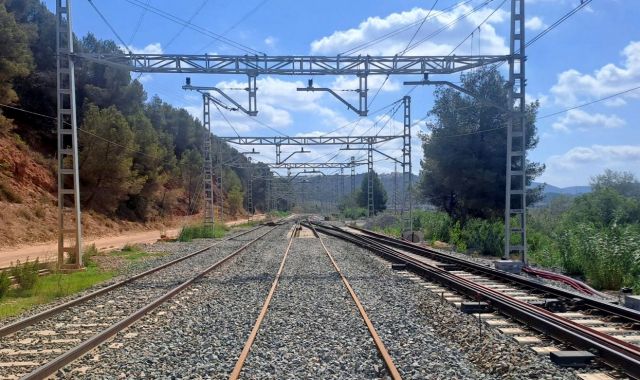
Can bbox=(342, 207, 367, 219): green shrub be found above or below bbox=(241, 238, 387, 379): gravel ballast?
below

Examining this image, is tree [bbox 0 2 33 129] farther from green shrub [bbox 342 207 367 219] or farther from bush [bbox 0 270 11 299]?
green shrub [bbox 342 207 367 219]

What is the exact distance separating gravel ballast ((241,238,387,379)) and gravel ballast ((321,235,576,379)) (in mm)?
398

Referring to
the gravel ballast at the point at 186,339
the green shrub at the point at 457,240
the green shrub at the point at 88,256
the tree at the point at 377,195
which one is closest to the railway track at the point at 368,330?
the gravel ballast at the point at 186,339

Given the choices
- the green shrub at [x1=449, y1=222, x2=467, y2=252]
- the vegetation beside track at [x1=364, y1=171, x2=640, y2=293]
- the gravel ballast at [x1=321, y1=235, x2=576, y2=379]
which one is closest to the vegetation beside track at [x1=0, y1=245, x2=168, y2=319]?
the gravel ballast at [x1=321, y1=235, x2=576, y2=379]

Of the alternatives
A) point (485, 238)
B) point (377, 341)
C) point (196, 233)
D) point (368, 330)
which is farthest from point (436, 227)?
point (377, 341)

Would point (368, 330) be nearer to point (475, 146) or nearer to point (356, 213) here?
point (475, 146)

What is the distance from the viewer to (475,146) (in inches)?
1524

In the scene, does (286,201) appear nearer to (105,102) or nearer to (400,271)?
(105,102)

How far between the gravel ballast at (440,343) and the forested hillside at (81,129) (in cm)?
2686

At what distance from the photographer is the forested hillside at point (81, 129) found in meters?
37.7

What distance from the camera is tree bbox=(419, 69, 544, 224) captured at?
125ft

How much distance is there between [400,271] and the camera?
1891 cm

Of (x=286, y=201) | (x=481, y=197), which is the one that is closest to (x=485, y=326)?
(x=481, y=197)

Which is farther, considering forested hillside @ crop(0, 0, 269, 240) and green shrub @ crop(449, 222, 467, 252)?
forested hillside @ crop(0, 0, 269, 240)
